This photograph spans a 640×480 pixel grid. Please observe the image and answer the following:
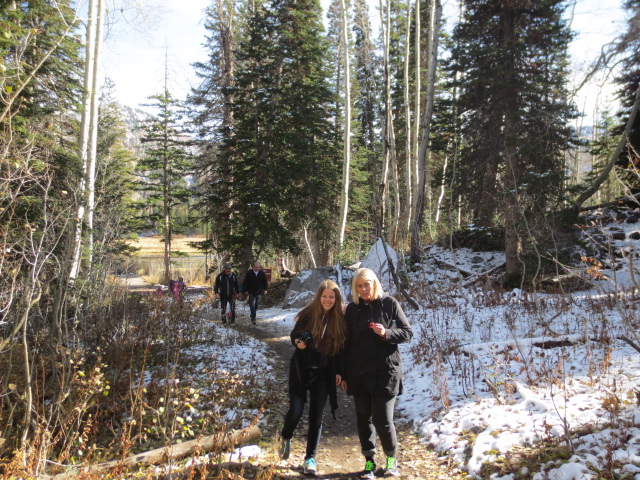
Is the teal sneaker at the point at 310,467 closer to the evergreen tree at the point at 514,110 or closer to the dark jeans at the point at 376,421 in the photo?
the dark jeans at the point at 376,421

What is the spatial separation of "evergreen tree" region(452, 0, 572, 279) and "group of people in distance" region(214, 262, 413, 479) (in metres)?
8.28

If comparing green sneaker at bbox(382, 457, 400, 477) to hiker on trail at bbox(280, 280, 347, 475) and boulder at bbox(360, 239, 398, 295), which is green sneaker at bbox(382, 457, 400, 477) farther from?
boulder at bbox(360, 239, 398, 295)

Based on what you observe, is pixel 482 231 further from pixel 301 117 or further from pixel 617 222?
pixel 301 117

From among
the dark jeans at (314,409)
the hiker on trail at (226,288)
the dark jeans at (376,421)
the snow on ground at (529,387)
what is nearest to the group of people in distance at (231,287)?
the hiker on trail at (226,288)

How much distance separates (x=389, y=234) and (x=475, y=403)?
1312 cm

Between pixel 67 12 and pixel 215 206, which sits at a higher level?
pixel 67 12

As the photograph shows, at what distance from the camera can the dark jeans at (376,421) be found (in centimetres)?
364

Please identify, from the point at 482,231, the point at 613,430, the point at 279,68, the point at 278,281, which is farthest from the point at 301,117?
the point at 613,430

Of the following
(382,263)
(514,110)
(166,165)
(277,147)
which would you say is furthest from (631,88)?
(166,165)

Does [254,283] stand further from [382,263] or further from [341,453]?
[341,453]

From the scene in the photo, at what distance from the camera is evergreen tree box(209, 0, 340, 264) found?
16.1m

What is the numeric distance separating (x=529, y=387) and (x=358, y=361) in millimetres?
2589

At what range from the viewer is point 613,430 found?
3.65 metres

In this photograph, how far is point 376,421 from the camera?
3678 millimetres
